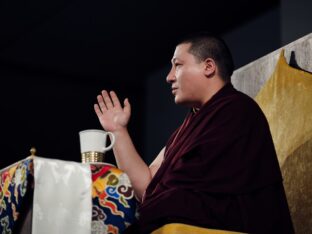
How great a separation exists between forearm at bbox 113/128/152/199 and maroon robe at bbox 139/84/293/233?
194 millimetres

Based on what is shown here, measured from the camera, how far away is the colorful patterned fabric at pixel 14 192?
1.21 meters

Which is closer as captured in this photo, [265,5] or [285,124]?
[285,124]

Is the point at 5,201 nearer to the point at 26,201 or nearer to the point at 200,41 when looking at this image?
the point at 26,201

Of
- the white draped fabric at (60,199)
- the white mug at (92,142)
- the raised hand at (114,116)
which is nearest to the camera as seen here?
the white draped fabric at (60,199)

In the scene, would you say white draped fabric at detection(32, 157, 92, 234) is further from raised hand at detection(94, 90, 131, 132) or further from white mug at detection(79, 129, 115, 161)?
raised hand at detection(94, 90, 131, 132)

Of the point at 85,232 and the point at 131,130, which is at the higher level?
the point at 131,130

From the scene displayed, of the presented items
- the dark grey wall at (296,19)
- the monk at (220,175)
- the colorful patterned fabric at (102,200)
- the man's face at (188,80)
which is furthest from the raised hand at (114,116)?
the dark grey wall at (296,19)

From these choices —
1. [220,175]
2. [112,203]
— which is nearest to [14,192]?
[112,203]

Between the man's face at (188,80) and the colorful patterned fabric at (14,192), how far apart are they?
2.08ft

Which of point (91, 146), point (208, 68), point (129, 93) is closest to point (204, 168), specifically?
point (91, 146)

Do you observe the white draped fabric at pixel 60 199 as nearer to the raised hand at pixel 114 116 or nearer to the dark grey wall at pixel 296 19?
the raised hand at pixel 114 116

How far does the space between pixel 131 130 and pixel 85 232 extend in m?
4.17

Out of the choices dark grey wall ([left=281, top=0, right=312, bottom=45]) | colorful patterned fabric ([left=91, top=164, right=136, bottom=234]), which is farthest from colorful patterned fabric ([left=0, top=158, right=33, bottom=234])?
dark grey wall ([left=281, top=0, right=312, bottom=45])

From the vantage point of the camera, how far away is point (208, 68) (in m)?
1.77
